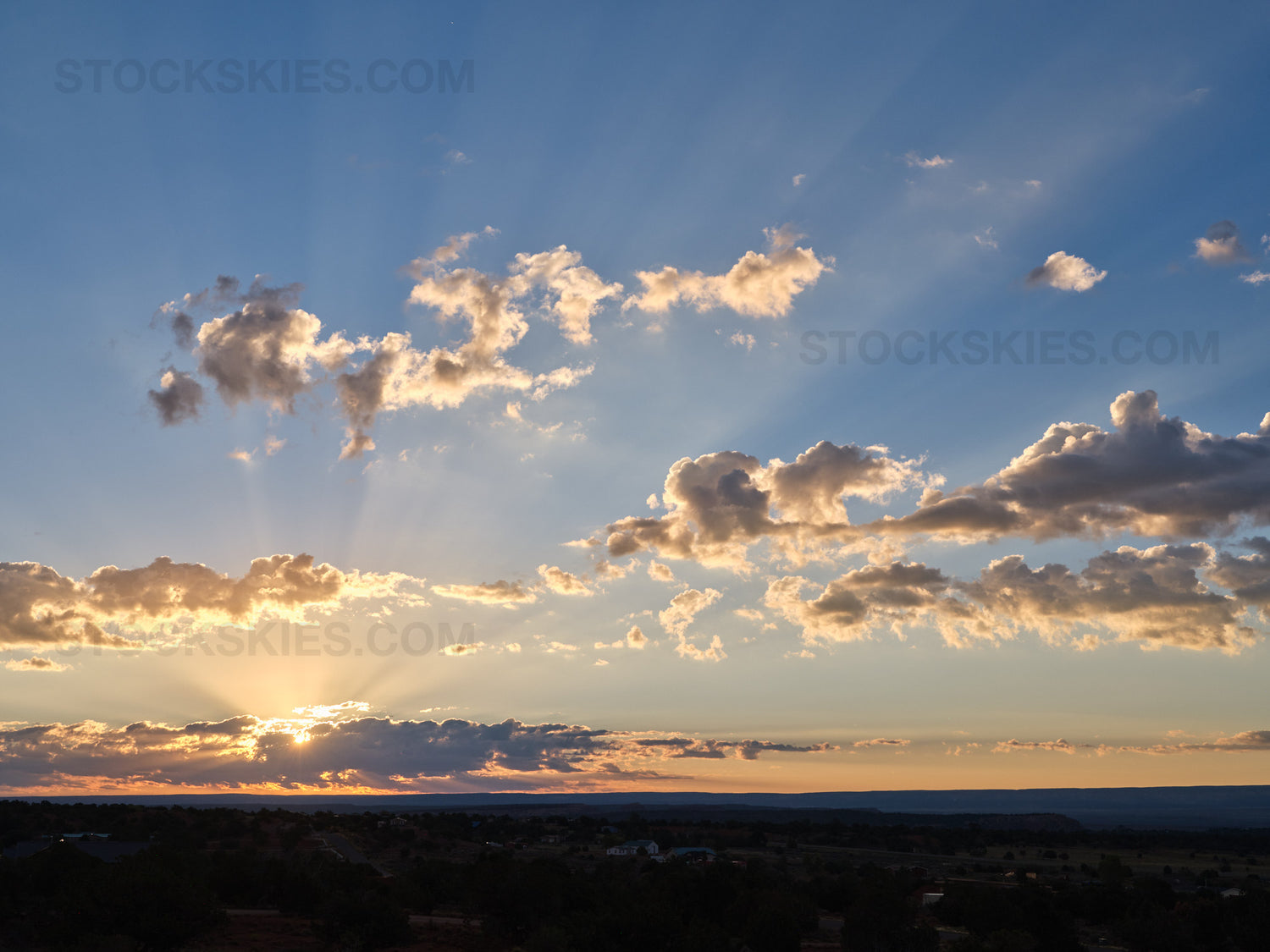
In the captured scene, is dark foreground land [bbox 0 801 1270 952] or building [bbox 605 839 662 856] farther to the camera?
building [bbox 605 839 662 856]

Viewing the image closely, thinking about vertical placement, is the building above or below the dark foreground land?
below

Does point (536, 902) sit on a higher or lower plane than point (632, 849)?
higher

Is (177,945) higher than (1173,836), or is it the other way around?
(177,945)

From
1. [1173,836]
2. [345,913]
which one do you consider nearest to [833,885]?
[345,913]

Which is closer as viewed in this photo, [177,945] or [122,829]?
[177,945]

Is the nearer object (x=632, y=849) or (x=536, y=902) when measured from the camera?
(x=536, y=902)

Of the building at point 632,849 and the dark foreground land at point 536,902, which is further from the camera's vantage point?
the building at point 632,849

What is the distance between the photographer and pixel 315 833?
362ft

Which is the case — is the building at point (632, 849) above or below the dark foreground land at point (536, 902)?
below

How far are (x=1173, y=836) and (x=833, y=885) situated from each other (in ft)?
471

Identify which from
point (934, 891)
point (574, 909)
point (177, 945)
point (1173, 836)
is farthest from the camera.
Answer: point (1173, 836)

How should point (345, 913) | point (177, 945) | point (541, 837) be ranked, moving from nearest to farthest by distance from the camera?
point (177, 945) → point (345, 913) → point (541, 837)

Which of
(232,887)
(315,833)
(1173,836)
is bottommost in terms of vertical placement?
(1173,836)

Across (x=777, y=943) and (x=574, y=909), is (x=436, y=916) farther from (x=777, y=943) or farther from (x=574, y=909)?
(x=777, y=943)
